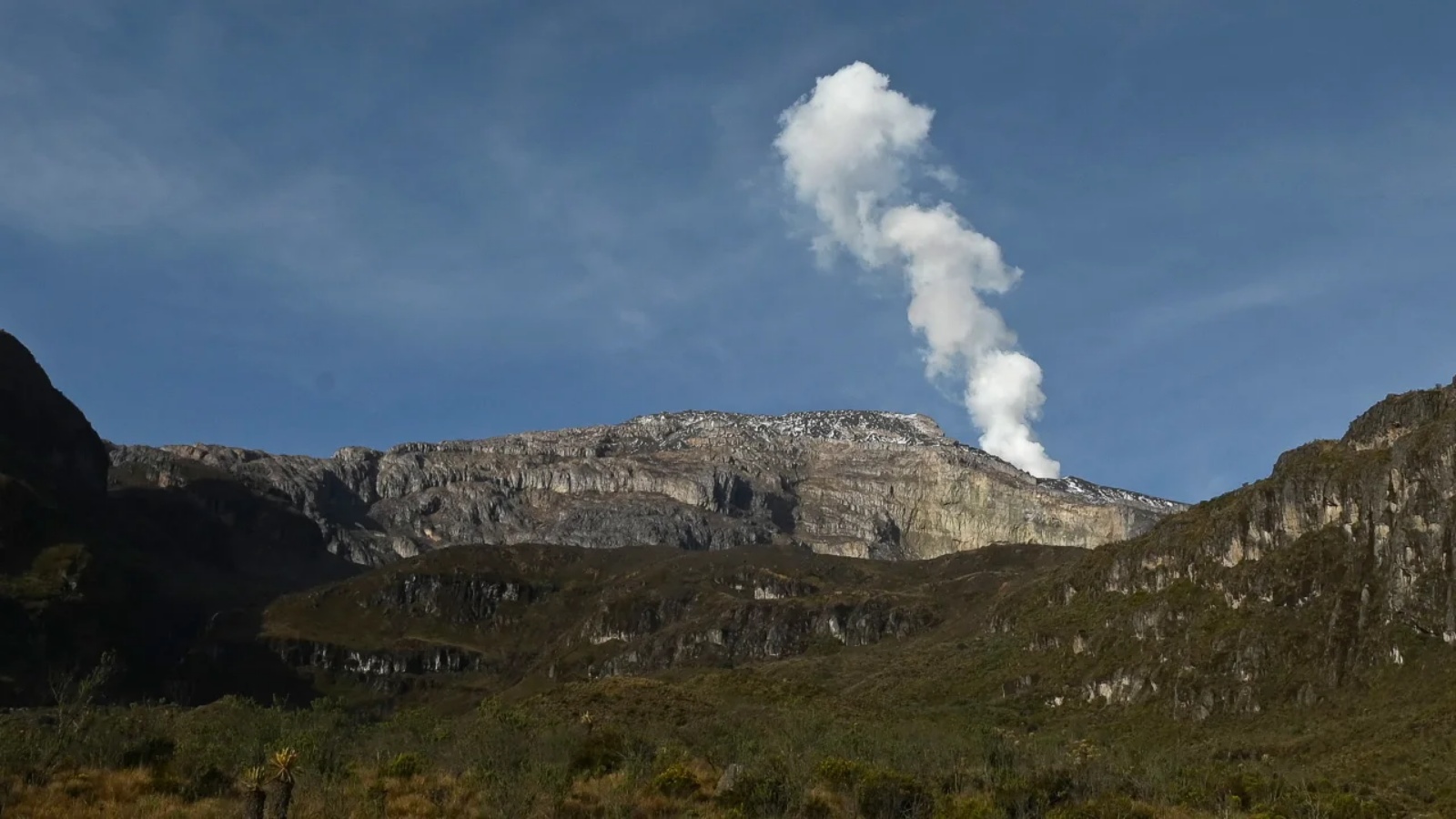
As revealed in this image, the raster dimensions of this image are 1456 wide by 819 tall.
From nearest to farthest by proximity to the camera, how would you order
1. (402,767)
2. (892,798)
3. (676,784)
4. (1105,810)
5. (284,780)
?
(284,780)
(892,798)
(402,767)
(676,784)
(1105,810)

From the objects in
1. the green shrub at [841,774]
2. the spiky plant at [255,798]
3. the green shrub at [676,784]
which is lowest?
the spiky plant at [255,798]

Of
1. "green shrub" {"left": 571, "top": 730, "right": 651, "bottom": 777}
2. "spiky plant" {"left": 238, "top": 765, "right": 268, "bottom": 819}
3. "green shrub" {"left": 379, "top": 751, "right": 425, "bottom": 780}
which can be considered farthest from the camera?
"green shrub" {"left": 571, "top": 730, "right": 651, "bottom": 777}

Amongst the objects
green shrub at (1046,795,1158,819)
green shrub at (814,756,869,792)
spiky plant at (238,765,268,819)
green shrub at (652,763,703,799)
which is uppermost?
green shrub at (814,756,869,792)

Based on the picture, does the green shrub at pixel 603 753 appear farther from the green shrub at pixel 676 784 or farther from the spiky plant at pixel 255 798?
the spiky plant at pixel 255 798

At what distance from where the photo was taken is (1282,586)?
18850cm

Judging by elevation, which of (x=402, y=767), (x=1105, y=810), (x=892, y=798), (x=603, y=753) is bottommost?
(x=402, y=767)

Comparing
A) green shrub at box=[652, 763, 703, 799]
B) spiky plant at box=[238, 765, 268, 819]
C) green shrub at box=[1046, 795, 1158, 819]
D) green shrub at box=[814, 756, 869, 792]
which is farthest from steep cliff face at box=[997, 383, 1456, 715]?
spiky plant at box=[238, 765, 268, 819]

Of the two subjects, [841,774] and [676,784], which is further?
[841,774]

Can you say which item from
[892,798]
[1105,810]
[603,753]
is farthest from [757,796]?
[1105,810]

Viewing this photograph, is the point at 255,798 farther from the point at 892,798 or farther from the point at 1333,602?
the point at 1333,602

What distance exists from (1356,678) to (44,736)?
157101mm

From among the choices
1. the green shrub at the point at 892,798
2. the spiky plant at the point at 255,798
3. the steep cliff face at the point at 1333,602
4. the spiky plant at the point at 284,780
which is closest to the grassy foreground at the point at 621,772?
the green shrub at the point at 892,798

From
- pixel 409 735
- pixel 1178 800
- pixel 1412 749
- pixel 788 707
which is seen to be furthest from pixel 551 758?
pixel 1412 749

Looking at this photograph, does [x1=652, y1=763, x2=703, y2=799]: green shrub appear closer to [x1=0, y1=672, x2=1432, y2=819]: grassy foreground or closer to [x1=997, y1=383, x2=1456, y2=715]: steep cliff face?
[x1=0, y1=672, x2=1432, y2=819]: grassy foreground
